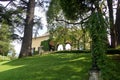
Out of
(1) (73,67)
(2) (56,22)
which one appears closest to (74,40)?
(2) (56,22)

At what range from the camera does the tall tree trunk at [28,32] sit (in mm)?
28812

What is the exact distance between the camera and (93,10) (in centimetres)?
1272

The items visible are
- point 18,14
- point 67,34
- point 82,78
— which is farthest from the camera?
point 67,34

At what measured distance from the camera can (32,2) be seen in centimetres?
2977

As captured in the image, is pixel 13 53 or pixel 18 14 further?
pixel 13 53

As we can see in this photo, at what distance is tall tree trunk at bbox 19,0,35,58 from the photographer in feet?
94.5

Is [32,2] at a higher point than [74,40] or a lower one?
higher

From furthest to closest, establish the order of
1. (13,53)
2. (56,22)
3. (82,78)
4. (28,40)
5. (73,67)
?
(13,53) → (56,22) → (28,40) → (73,67) → (82,78)

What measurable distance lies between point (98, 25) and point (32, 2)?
18344 millimetres

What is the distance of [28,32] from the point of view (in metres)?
29.3

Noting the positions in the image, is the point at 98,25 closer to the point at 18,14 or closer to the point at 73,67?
the point at 73,67

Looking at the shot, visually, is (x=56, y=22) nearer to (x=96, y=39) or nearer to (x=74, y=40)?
(x=74, y=40)

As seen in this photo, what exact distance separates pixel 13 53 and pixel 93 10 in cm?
4438

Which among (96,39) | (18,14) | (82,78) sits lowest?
(82,78)
